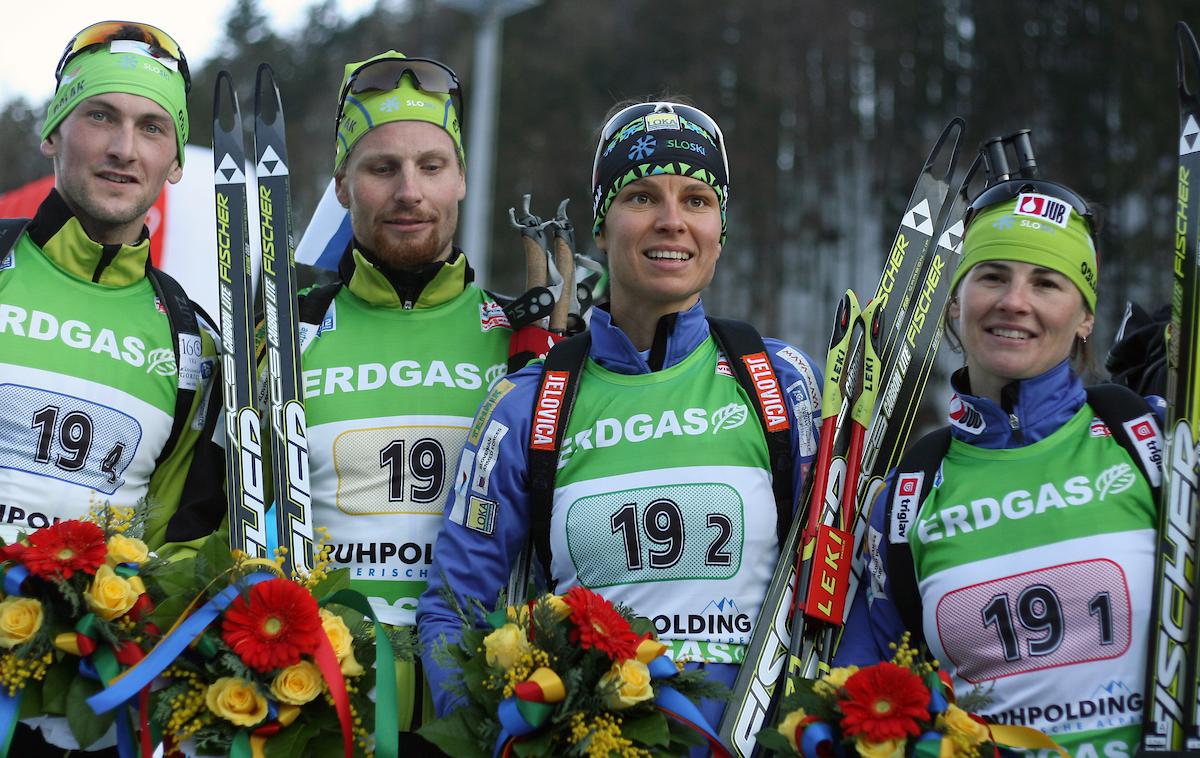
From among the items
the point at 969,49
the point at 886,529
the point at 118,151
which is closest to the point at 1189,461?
the point at 886,529

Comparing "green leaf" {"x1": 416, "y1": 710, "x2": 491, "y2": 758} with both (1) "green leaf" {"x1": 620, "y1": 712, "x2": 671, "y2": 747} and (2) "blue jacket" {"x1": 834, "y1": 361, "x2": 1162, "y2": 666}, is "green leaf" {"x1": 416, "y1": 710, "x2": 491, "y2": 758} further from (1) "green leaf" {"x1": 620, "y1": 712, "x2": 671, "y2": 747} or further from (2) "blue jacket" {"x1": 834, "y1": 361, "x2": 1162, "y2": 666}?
(2) "blue jacket" {"x1": 834, "y1": 361, "x2": 1162, "y2": 666}

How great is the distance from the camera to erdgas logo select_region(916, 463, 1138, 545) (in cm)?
317

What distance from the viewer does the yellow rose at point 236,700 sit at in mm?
3020

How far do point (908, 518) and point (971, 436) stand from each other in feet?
0.90

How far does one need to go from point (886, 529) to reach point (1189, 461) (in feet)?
2.48

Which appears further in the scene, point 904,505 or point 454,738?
point 904,505

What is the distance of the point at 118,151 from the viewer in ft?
13.2

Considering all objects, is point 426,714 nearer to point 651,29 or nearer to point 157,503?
point 157,503

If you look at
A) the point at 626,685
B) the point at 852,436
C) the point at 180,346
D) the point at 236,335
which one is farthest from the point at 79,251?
the point at 852,436

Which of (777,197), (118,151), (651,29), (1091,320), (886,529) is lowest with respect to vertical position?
(886,529)

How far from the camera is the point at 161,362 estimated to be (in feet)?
12.9

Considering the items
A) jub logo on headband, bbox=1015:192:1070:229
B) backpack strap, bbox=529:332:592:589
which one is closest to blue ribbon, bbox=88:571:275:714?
backpack strap, bbox=529:332:592:589

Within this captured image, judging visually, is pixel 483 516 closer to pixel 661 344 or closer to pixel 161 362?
pixel 661 344

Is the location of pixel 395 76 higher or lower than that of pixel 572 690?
higher
